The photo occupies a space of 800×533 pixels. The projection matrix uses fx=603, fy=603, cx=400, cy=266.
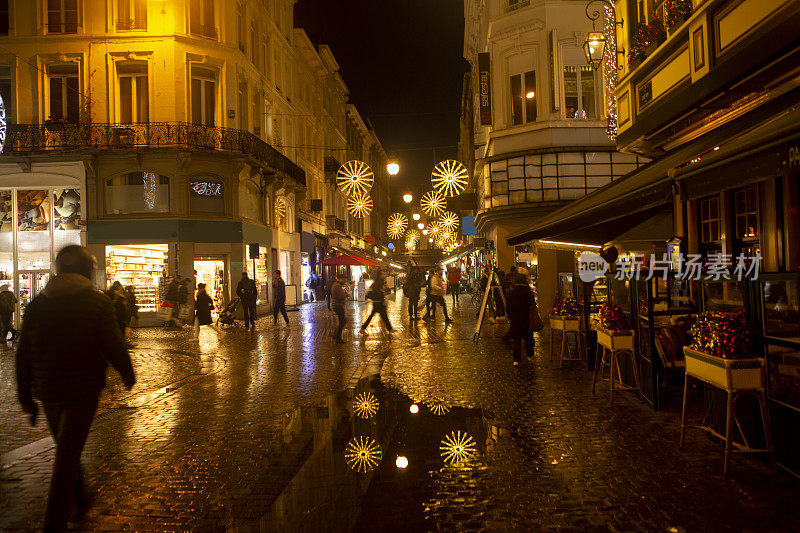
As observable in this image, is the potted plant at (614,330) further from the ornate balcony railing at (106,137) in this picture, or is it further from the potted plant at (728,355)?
the ornate balcony railing at (106,137)

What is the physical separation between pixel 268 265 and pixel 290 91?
1166cm

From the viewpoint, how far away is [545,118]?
24203 mm

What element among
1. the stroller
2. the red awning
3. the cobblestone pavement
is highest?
the red awning

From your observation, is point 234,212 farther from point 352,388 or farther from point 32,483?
point 32,483

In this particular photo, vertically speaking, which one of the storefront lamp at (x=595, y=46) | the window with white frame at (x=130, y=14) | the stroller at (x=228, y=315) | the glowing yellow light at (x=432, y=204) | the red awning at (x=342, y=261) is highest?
the window with white frame at (x=130, y=14)

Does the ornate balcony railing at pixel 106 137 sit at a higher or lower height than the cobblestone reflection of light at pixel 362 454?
higher

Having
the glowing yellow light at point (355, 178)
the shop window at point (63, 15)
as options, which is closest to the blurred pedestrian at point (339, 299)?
the glowing yellow light at point (355, 178)

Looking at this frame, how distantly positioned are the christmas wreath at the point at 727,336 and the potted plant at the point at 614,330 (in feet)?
7.15

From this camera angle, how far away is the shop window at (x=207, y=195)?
24.7 meters

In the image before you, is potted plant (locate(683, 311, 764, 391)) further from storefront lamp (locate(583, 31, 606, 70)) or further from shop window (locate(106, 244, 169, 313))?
shop window (locate(106, 244, 169, 313))

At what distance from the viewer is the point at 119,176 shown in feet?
78.5

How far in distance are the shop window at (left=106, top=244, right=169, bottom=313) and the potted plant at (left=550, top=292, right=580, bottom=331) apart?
17.1 meters

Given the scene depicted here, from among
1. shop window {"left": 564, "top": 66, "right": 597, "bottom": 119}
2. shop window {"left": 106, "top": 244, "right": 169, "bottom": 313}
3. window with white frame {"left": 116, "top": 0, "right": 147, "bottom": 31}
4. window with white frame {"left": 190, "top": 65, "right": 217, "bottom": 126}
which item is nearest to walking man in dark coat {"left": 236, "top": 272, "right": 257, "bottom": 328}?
shop window {"left": 106, "top": 244, "right": 169, "bottom": 313}

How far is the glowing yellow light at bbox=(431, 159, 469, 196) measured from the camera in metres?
20.1
